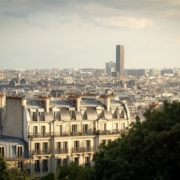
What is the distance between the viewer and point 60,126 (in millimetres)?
44750

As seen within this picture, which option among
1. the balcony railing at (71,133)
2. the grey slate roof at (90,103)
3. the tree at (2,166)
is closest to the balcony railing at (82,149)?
the balcony railing at (71,133)

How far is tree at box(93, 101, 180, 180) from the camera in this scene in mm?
34150

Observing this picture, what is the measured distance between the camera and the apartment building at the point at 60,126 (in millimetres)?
43812

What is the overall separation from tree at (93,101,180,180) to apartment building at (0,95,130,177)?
6.14 metres

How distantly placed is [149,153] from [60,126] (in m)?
10.5

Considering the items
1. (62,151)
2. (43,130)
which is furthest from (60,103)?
(62,151)

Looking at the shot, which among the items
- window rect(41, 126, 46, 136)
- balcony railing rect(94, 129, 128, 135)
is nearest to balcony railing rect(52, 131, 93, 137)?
balcony railing rect(94, 129, 128, 135)

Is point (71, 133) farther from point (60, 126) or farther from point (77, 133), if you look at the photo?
point (60, 126)

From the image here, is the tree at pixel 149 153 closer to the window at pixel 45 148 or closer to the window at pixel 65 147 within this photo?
the window at pixel 45 148

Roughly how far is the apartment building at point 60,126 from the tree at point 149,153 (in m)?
6.14

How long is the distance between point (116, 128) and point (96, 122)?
1388mm

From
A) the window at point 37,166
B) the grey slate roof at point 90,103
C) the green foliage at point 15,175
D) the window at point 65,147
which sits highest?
the grey slate roof at point 90,103

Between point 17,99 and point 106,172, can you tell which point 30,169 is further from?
point 106,172

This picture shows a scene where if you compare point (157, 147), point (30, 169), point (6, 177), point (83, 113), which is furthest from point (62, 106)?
point (157, 147)
